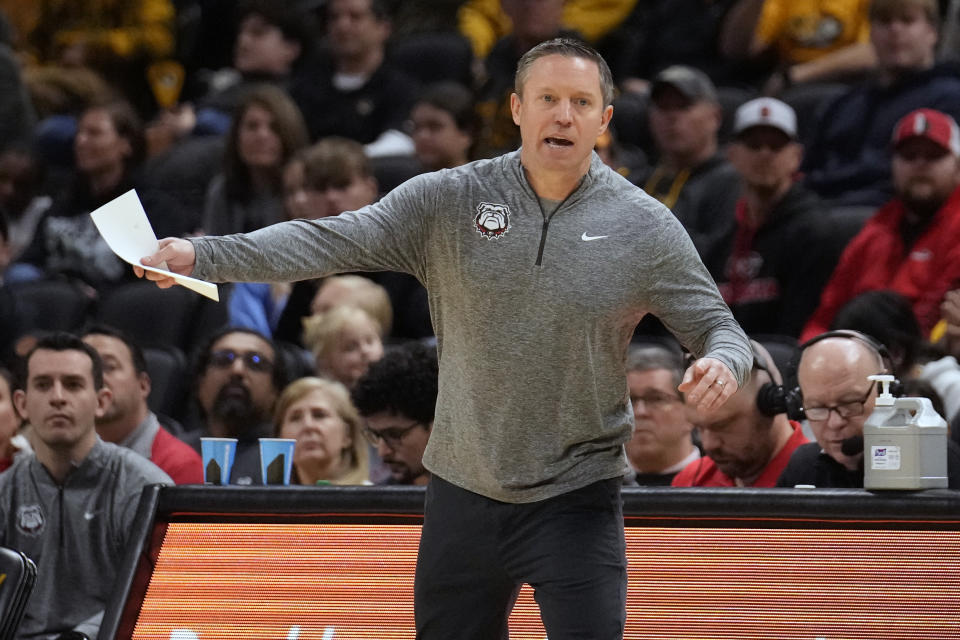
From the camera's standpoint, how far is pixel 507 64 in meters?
8.66

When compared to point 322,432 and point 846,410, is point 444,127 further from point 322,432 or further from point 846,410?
point 846,410

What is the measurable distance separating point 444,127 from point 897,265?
97.9 inches

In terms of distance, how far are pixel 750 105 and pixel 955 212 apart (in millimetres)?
1076

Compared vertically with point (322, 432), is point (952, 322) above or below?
above

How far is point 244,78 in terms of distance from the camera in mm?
9883

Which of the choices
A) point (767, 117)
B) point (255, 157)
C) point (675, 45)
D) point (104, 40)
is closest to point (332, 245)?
point (767, 117)

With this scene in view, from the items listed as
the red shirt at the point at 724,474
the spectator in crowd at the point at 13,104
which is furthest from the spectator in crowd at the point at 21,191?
the red shirt at the point at 724,474

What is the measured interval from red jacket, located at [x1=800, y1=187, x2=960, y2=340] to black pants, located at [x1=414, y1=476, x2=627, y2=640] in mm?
3377

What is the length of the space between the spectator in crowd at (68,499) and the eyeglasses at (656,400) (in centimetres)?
163

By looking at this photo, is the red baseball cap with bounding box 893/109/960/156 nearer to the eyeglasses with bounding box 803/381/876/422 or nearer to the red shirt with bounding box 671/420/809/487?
the red shirt with bounding box 671/420/809/487

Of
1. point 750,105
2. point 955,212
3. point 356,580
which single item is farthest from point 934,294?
point 356,580

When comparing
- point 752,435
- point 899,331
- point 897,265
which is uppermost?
point 897,265

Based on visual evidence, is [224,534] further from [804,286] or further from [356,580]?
[804,286]

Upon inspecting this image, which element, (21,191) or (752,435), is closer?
(752,435)
